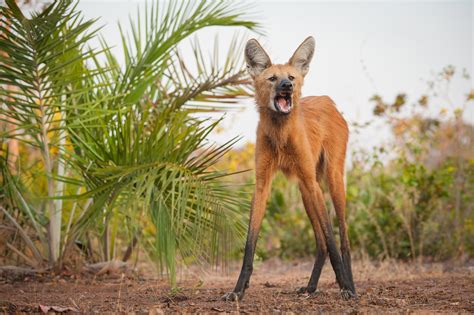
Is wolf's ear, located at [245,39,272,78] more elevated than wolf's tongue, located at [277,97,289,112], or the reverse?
wolf's ear, located at [245,39,272,78]

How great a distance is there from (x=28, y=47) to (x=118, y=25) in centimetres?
125

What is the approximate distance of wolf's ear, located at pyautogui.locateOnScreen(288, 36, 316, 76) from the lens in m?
4.07

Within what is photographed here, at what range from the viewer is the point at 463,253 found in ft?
22.5

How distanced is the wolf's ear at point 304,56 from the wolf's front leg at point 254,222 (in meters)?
0.81

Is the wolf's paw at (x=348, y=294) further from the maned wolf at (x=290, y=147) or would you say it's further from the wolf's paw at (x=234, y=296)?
the wolf's paw at (x=234, y=296)

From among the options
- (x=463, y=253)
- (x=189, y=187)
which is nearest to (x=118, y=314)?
(x=189, y=187)

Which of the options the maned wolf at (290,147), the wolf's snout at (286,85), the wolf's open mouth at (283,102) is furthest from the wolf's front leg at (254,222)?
the wolf's snout at (286,85)

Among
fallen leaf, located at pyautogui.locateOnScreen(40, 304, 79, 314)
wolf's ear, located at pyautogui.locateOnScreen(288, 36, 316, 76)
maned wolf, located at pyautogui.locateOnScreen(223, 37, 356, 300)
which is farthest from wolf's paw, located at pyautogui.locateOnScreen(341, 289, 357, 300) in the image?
fallen leaf, located at pyautogui.locateOnScreen(40, 304, 79, 314)

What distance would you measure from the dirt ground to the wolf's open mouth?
1.37m

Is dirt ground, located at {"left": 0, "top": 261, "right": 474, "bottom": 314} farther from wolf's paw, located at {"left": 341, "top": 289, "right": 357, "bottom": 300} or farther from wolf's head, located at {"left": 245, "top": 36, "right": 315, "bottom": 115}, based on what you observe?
wolf's head, located at {"left": 245, "top": 36, "right": 315, "bottom": 115}

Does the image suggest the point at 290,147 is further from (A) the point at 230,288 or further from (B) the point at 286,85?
(A) the point at 230,288

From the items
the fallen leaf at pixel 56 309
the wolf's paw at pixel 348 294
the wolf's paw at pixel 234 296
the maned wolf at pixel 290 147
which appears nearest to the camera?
the fallen leaf at pixel 56 309

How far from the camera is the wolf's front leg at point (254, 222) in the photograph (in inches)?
138

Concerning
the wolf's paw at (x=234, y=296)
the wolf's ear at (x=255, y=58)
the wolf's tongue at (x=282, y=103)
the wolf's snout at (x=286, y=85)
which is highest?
the wolf's ear at (x=255, y=58)
